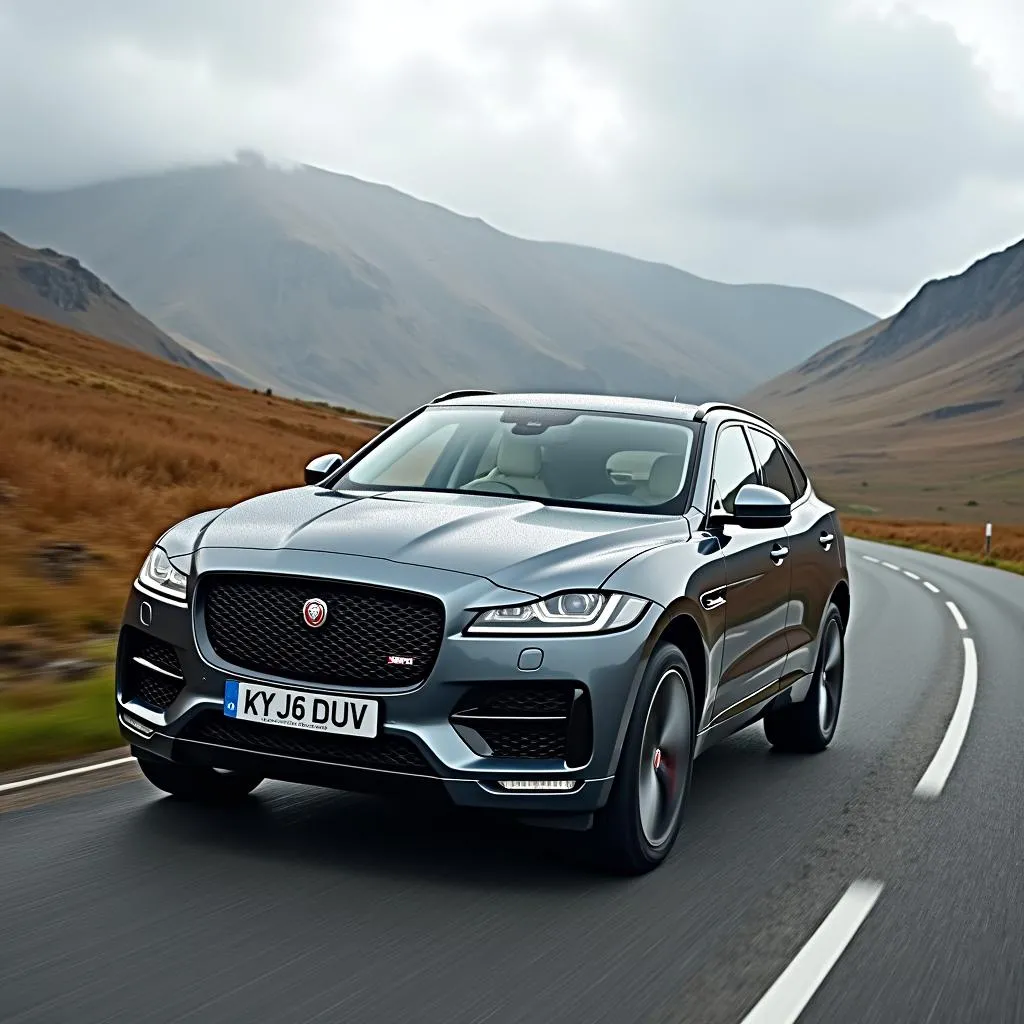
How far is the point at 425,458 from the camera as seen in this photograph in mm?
6250

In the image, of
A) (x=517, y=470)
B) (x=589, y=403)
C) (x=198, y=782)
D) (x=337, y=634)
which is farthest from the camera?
(x=589, y=403)

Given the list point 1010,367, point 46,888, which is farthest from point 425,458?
point 1010,367

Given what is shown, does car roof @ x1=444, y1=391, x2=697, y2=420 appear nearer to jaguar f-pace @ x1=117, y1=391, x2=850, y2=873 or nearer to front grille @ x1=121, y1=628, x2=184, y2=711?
jaguar f-pace @ x1=117, y1=391, x2=850, y2=873

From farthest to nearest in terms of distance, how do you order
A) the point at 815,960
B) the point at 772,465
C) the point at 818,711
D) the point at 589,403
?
the point at 818,711, the point at 772,465, the point at 589,403, the point at 815,960

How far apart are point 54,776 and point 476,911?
92.0 inches

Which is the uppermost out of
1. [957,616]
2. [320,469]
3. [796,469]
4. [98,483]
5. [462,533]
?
[796,469]

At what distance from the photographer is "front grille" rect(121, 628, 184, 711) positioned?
474 centimetres

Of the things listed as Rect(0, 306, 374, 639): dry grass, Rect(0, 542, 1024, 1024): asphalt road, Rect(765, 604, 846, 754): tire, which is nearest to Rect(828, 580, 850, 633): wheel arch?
Rect(765, 604, 846, 754): tire

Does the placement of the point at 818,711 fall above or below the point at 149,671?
below

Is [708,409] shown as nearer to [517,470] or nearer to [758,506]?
[758,506]

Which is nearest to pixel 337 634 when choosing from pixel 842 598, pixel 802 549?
pixel 802 549

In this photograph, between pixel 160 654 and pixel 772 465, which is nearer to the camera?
pixel 160 654

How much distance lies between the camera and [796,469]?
308 inches

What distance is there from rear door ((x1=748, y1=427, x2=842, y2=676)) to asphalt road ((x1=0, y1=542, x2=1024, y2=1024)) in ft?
2.51
